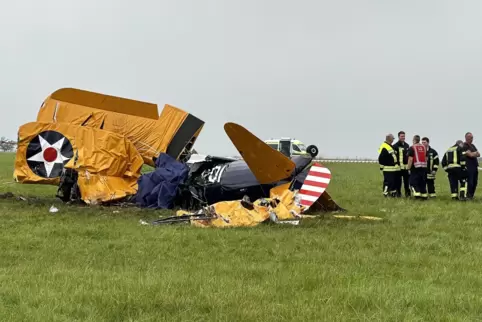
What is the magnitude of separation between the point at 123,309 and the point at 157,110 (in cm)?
978

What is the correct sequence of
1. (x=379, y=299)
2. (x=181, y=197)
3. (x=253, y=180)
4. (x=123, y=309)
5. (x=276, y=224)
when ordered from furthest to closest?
(x=181, y=197)
(x=253, y=180)
(x=276, y=224)
(x=379, y=299)
(x=123, y=309)

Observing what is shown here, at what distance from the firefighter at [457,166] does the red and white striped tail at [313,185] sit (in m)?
5.33

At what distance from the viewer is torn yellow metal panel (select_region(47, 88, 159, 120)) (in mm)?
12664

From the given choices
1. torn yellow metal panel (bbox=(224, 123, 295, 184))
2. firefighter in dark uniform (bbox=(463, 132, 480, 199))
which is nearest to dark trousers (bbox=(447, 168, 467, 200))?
firefighter in dark uniform (bbox=(463, 132, 480, 199))

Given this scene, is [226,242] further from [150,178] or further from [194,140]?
[194,140]

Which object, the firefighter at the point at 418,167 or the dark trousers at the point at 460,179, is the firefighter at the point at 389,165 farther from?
the dark trousers at the point at 460,179

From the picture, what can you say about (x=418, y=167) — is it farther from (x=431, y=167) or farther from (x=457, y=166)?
(x=457, y=166)

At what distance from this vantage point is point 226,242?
6.81 metres

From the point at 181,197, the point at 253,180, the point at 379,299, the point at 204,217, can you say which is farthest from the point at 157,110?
the point at 379,299

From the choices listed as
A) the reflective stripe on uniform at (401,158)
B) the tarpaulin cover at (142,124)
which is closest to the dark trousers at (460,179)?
the reflective stripe on uniform at (401,158)

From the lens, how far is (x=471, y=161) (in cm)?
1368

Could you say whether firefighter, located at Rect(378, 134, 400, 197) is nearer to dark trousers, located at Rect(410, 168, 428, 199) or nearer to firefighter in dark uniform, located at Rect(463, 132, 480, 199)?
dark trousers, located at Rect(410, 168, 428, 199)

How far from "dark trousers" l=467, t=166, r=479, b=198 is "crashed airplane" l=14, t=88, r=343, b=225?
5.16 metres

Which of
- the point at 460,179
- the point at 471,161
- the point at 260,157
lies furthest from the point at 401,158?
the point at 260,157
